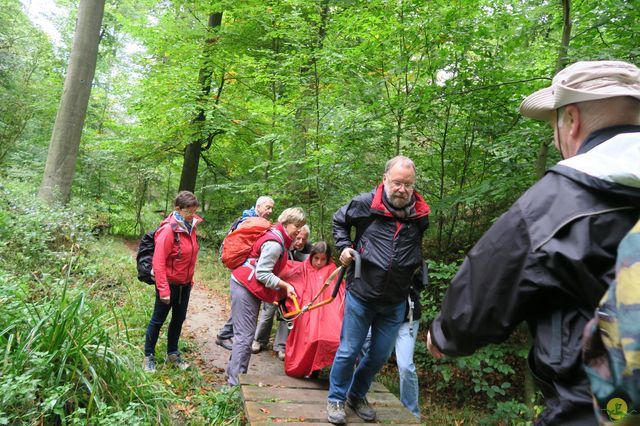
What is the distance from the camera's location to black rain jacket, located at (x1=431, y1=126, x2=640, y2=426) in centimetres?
114

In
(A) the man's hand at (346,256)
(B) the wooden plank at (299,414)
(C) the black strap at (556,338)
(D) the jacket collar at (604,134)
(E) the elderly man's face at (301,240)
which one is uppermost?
(D) the jacket collar at (604,134)

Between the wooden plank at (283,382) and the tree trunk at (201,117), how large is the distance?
8089mm

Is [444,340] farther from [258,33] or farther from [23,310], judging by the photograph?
[258,33]

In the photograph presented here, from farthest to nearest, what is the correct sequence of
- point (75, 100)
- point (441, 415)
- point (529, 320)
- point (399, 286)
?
point (75, 100) < point (441, 415) < point (399, 286) < point (529, 320)

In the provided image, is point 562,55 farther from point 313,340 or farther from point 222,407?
point 222,407

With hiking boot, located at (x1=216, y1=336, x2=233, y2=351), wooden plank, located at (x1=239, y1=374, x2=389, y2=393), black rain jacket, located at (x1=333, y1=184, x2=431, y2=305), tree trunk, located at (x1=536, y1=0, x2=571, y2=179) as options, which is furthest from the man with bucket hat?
hiking boot, located at (x1=216, y1=336, x2=233, y2=351)

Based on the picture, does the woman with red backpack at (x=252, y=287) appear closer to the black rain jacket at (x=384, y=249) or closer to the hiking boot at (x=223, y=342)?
the black rain jacket at (x=384, y=249)

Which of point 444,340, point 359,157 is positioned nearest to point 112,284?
point 359,157

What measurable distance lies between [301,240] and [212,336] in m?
2.61

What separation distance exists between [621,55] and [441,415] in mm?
4448

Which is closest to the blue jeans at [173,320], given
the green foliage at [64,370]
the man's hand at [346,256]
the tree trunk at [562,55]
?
the green foliage at [64,370]

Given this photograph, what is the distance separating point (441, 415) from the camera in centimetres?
536

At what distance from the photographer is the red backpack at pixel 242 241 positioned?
453 cm

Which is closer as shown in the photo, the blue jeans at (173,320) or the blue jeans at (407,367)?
the blue jeans at (407,367)
